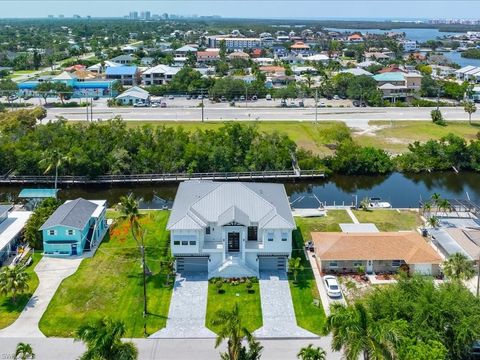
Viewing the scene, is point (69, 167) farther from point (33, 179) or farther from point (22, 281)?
point (22, 281)

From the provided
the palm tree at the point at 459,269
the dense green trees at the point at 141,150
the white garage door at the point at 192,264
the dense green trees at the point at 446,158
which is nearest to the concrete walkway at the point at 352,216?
the palm tree at the point at 459,269

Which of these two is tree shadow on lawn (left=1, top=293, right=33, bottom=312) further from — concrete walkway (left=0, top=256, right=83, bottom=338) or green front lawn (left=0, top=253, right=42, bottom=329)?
concrete walkway (left=0, top=256, right=83, bottom=338)

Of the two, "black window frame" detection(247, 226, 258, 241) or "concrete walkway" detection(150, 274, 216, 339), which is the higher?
"black window frame" detection(247, 226, 258, 241)

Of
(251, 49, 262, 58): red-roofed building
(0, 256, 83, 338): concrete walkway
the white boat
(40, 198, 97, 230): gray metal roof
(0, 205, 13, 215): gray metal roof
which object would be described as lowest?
(0, 256, 83, 338): concrete walkway

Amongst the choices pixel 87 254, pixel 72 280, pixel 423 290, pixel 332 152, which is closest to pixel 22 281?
pixel 72 280

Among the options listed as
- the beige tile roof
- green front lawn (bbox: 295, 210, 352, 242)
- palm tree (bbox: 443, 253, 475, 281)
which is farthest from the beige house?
green front lawn (bbox: 295, 210, 352, 242)

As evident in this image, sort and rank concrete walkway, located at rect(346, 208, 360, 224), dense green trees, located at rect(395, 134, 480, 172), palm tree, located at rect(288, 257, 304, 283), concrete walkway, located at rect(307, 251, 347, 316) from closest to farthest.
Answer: concrete walkway, located at rect(307, 251, 347, 316) < palm tree, located at rect(288, 257, 304, 283) < concrete walkway, located at rect(346, 208, 360, 224) < dense green trees, located at rect(395, 134, 480, 172)

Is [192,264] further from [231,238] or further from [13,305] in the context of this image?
[13,305]

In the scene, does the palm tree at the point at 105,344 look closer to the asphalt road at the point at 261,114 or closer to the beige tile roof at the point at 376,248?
the beige tile roof at the point at 376,248
